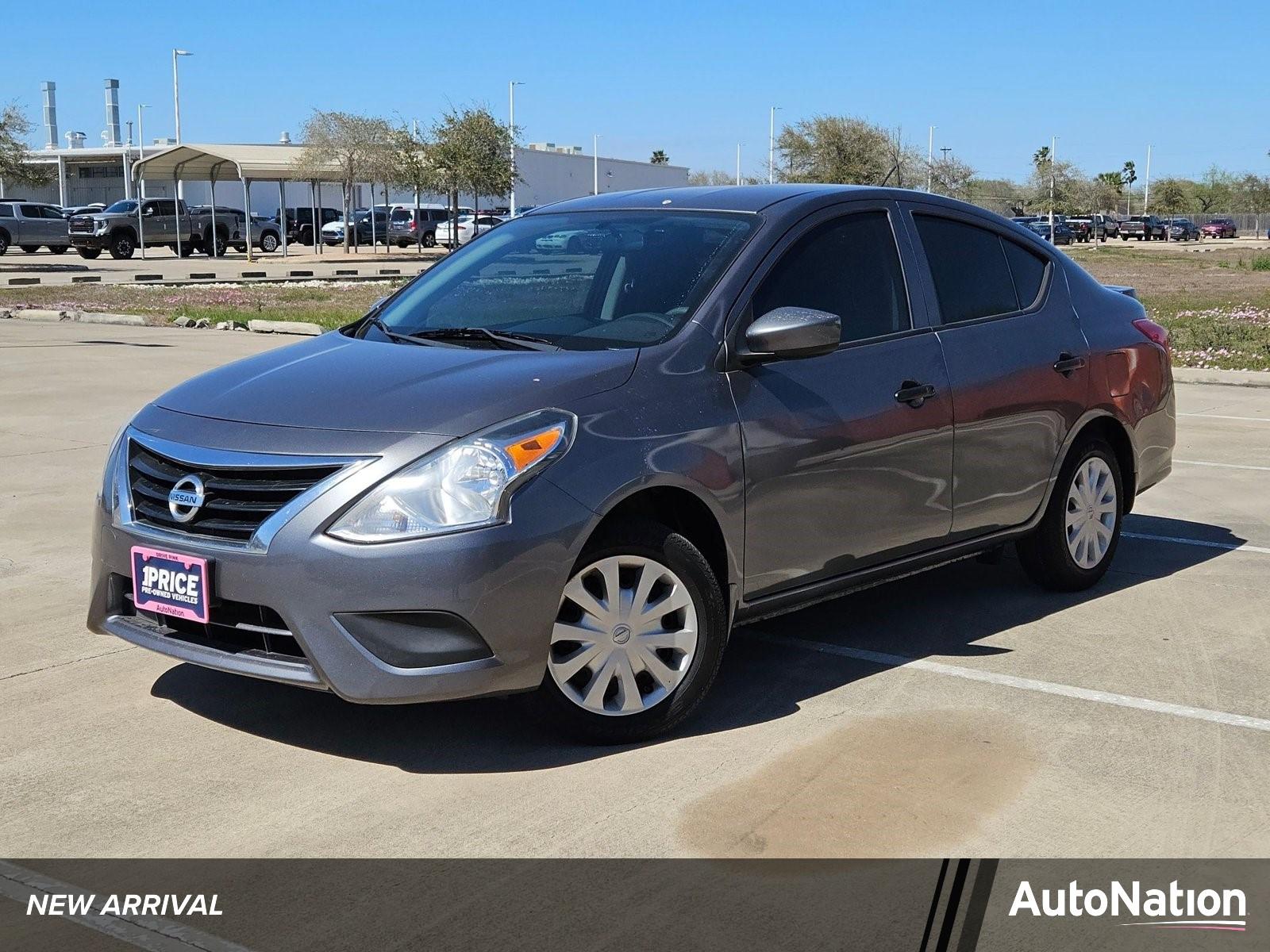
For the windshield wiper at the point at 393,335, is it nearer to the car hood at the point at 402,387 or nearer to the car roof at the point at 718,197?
the car hood at the point at 402,387

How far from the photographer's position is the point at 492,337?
5094mm

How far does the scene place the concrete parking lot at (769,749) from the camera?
393 cm

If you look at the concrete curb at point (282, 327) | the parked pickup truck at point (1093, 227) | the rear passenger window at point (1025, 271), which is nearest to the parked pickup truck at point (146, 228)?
the concrete curb at point (282, 327)

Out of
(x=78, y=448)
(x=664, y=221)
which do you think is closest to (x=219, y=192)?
(x=78, y=448)

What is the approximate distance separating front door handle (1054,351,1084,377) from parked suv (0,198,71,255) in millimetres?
45356

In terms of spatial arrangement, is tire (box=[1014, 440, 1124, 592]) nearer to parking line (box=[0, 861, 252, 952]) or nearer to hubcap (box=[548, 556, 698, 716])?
hubcap (box=[548, 556, 698, 716])

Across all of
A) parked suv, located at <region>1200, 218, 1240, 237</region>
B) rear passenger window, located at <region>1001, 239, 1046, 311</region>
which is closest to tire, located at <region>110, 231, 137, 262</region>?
rear passenger window, located at <region>1001, 239, 1046, 311</region>

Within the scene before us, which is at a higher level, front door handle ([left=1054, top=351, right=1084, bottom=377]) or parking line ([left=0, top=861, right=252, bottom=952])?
front door handle ([left=1054, top=351, right=1084, bottom=377])

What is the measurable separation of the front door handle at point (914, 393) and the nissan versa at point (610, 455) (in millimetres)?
11

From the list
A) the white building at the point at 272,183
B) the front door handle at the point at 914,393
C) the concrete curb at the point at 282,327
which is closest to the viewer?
the front door handle at the point at 914,393

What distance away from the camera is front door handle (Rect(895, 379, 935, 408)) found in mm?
5441

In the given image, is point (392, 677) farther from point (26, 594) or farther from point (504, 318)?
point (26, 594)

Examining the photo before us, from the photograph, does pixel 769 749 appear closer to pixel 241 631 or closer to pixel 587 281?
pixel 241 631

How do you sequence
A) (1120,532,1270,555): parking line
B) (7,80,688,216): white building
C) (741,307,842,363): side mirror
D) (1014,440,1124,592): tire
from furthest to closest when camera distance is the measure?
(7,80,688,216): white building
(1120,532,1270,555): parking line
(1014,440,1124,592): tire
(741,307,842,363): side mirror
